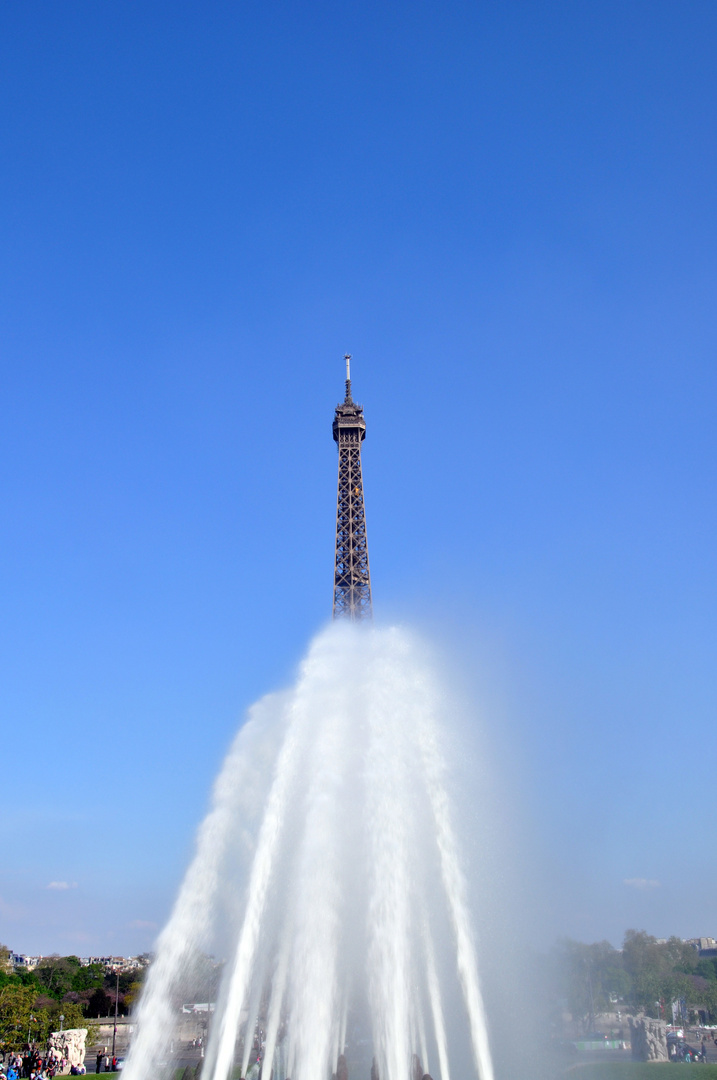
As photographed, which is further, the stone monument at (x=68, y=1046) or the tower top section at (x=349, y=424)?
the tower top section at (x=349, y=424)

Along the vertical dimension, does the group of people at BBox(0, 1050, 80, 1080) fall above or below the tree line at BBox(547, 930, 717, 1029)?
below

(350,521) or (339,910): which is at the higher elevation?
(350,521)

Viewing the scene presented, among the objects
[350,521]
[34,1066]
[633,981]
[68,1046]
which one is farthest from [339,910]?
[633,981]

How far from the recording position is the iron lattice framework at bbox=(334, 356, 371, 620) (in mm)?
56594

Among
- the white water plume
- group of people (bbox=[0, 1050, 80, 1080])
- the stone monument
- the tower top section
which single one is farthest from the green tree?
the tower top section

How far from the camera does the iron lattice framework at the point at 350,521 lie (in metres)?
56.6

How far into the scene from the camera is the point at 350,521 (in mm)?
58938

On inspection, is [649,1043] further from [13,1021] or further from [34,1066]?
[13,1021]

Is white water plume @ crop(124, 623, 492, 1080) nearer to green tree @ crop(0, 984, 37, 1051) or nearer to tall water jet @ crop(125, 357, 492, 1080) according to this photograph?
tall water jet @ crop(125, 357, 492, 1080)

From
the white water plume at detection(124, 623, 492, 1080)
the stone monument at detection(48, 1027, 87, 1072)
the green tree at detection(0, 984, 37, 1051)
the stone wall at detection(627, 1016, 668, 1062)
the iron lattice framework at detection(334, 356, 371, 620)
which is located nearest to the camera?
the white water plume at detection(124, 623, 492, 1080)

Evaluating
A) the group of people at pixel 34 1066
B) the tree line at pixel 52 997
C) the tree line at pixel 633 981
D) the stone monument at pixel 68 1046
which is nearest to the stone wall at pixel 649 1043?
the tree line at pixel 633 981

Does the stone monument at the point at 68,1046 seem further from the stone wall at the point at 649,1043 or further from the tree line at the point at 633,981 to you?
the tree line at the point at 633,981

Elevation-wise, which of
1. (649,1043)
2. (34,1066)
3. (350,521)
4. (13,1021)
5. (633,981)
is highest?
(350,521)

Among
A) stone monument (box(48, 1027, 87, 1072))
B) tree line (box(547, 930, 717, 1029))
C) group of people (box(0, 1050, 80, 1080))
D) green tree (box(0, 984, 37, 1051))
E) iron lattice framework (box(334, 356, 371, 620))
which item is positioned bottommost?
group of people (box(0, 1050, 80, 1080))
